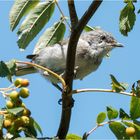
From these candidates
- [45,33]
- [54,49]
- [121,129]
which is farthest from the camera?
[54,49]

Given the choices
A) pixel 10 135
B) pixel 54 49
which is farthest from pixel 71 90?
pixel 54 49

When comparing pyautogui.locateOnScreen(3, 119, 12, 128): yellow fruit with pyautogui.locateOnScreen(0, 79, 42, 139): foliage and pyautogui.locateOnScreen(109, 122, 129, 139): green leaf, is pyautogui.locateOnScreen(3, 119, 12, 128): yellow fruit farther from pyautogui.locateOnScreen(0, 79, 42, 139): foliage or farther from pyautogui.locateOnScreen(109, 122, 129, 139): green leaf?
pyautogui.locateOnScreen(109, 122, 129, 139): green leaf

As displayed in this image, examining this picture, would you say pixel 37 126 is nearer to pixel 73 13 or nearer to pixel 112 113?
pixel 112 113

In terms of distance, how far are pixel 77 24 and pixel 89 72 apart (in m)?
2.25

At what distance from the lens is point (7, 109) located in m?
2.54

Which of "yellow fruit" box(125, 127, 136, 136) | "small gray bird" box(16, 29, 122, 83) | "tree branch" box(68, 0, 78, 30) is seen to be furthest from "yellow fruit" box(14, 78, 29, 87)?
"small gray bird" box(16, 29, 122, 83)

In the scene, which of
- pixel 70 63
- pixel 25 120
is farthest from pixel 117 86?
pixel 25 120

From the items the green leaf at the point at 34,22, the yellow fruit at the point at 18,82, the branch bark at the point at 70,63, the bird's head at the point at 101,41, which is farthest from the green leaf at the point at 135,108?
the bird's head at the point at 101,41

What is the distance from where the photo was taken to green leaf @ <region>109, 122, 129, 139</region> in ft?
8.66

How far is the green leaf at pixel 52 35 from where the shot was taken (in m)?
3.67

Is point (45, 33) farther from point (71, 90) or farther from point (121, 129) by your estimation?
point (121, 129)

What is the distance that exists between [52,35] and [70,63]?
793 mm

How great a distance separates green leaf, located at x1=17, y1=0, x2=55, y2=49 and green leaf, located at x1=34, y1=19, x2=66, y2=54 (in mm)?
159

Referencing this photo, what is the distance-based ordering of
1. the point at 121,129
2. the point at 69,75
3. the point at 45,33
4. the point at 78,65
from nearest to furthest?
1. the point at 121,129
2. the point at 69,75
3. the point at 45,33
4. the point at 78,65
